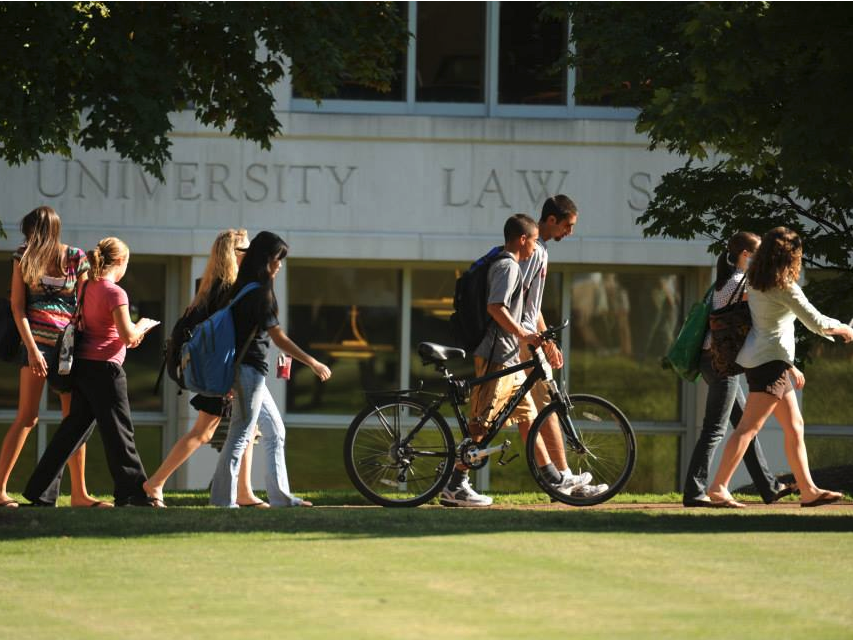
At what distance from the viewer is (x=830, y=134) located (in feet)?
29.8

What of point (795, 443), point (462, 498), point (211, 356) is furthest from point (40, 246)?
point (795, 443)

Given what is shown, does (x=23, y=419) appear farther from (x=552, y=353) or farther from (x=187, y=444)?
(x=552, y=353)

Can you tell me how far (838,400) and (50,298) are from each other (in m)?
10.5

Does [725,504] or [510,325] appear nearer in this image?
[510,325]

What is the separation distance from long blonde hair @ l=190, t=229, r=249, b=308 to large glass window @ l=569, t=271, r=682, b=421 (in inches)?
331

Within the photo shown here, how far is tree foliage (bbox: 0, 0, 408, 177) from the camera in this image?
8.65 metres

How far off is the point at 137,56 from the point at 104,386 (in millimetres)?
2412

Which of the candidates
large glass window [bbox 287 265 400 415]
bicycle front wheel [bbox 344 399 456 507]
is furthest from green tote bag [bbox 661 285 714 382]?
large glass window [bbox 287 265 400 415]

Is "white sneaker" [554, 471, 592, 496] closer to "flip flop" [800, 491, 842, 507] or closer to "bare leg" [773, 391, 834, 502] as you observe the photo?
"bare leg" [773, 391, 834, 502]

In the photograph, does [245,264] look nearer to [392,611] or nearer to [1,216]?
[392,611]

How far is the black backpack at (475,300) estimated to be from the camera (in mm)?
10523

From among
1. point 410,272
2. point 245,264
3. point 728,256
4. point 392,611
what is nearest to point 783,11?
point 728,256

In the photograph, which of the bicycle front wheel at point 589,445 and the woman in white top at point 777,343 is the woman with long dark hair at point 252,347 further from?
the woman in white top at point 777,343

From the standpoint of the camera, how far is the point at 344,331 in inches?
717
